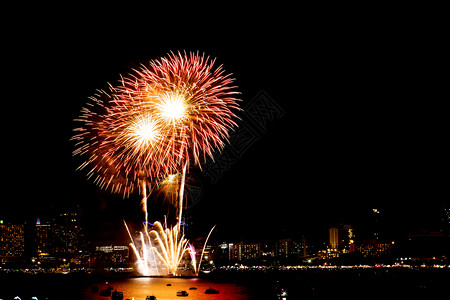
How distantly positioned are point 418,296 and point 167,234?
148ft

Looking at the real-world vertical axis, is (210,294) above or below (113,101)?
below

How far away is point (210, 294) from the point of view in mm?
77438

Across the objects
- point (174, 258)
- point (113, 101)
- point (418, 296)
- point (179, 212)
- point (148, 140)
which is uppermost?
point (113, 101)

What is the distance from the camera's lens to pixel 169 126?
3578 cm

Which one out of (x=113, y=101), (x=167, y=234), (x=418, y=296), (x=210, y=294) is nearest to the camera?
(x=113, y=101)

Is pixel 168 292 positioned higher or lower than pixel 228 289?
Result: higher

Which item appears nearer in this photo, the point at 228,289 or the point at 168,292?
the point at 168,292

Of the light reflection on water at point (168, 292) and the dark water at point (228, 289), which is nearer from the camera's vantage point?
the light reflection on water at point (168, 292)

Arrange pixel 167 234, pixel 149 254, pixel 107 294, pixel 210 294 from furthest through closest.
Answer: pixel 149 254 < pixel 210 294 < pixel 107 294 < pixel 167 234

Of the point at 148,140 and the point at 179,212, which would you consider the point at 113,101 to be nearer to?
the point at 148,140

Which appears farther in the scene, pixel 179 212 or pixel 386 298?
pixel 386 298

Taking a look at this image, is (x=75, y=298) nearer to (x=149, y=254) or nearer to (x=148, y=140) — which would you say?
(x=148, y=140)

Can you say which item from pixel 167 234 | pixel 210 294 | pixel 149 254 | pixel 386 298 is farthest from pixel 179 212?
pixel 149 254

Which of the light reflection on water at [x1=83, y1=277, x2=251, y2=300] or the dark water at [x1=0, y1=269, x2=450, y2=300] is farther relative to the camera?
the dark water at [x1=0, y1=269, x2=450, y2=300]
